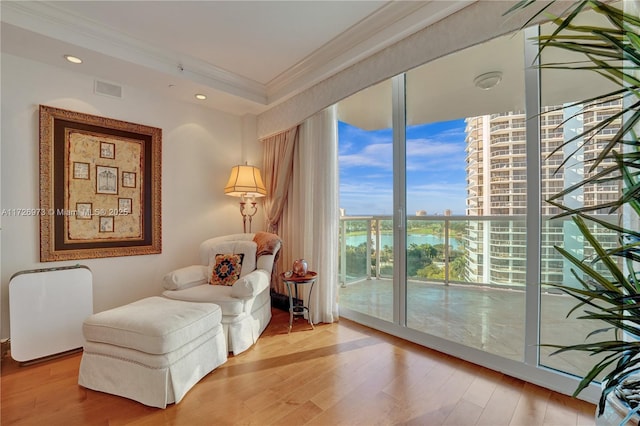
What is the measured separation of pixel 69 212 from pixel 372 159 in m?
3.03

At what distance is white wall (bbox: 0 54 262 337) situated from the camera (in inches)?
93.4

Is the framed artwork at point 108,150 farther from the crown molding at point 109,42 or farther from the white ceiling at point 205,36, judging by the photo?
the crown molding at point 109,42

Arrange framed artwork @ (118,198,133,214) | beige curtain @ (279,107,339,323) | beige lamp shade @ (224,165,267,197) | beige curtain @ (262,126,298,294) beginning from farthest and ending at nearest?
1. beige curtain @ (262,126,298,294)
2. beige lamp shade @ (224,165,267,197)
3. beige curtain @ (279,107,339,323)
4. framed artwork @ (118,198,133,214)

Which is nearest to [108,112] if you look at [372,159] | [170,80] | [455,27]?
[170,80]

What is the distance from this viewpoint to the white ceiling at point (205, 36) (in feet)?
7.00

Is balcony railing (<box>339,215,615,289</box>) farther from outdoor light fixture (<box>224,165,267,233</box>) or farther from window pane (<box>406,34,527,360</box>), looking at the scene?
outdoor light fixture (<box>224,165,267,233</box>)

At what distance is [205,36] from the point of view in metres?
2.51

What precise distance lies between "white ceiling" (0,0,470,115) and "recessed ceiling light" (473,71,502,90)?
603 millimetres

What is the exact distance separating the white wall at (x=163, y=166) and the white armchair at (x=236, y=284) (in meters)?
0.50

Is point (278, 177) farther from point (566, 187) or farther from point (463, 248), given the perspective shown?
point (566, 187)

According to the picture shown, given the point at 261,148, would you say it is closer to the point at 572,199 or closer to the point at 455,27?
the point at 455,27

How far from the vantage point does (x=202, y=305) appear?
83.3 inches

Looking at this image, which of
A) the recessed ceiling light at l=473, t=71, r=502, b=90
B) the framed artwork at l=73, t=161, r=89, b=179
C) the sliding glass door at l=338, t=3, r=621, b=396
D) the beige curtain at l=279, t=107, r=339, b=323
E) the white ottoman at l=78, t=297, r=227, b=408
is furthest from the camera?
the beige curtain at l=279, t=107, r=339, b=323

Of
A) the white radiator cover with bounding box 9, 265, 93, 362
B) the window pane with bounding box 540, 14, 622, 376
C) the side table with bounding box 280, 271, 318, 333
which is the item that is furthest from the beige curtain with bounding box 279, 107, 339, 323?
the white radiator cover with bounding box 9, 265, 93, 362
